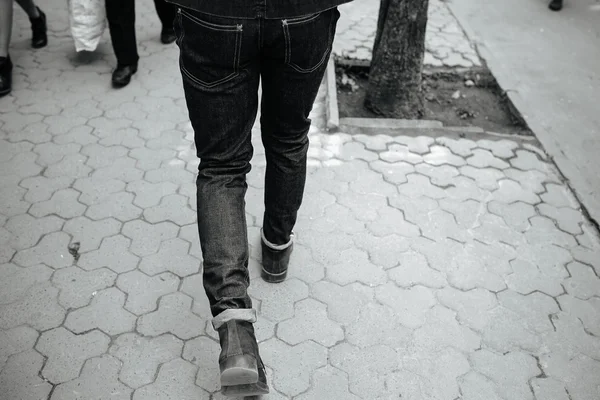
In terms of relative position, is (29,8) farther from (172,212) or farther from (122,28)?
(172,212)

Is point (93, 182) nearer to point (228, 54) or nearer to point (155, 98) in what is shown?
point (155, 98)

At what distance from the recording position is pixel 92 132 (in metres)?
3.56

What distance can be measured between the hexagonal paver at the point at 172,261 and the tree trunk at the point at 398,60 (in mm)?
1988

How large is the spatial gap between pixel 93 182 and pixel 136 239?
61 cm

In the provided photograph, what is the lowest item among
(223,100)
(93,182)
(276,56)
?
(93,182)

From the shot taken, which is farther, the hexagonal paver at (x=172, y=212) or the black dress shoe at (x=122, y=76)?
the black dress shoe at (x=122, y=76)

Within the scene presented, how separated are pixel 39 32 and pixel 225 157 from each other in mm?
3626

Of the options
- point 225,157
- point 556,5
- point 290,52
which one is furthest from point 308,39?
point 556,5

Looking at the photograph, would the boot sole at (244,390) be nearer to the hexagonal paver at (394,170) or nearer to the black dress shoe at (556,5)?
the hexagonal paver at (394,170)

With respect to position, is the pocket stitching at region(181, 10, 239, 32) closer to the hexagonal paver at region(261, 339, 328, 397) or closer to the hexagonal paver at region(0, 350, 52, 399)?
the hexagonal paver at region(261, 339, 328, 397)

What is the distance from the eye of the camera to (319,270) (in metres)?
2.65

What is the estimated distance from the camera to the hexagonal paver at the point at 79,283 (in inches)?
93.7

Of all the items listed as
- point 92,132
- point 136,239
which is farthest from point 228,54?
point 92,132

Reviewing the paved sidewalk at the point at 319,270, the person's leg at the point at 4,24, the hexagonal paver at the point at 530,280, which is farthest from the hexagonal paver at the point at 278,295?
the person's leg at the point at 4,24
